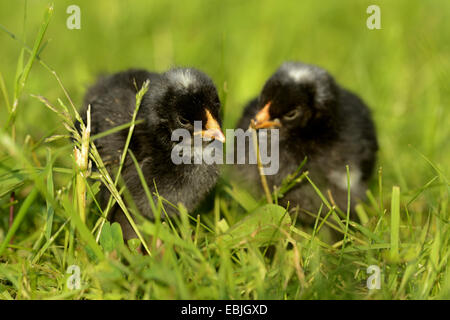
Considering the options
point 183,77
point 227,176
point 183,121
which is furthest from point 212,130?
point 227,176

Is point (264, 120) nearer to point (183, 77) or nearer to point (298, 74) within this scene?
point (298, 74)

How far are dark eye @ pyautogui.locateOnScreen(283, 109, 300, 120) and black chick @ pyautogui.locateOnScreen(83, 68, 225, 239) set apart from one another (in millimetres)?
454

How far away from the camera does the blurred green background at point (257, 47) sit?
143 inches

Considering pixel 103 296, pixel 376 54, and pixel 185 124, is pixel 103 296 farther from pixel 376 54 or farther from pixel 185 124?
pixel 376 54

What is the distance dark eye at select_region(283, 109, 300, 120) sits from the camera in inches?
102

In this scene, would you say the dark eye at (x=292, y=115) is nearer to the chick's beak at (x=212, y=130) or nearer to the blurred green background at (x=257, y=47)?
the chick's beak at (x=212, y=130)

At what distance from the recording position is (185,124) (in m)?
2.19

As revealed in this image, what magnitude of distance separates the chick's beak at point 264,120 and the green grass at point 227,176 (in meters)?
0.19

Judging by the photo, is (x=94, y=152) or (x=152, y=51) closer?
(x=94, y=152)

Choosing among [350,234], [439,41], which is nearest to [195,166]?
[350,234]

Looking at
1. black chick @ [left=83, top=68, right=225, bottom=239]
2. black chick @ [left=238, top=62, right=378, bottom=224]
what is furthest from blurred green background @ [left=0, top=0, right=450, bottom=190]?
black chick @ [left=83, top=68, right=225, bottom=239]

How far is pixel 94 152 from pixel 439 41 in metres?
3.55

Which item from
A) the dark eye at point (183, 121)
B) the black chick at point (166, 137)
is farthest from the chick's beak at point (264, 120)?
the dark eye at point (183, 121)

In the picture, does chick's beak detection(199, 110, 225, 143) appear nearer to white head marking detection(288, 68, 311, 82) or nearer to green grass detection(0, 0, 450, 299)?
green grass detection(0, 0, 450, 299)
